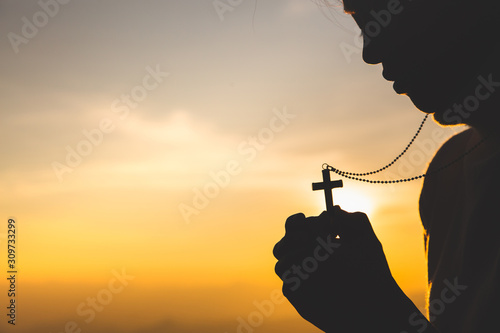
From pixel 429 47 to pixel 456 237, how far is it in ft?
4.03

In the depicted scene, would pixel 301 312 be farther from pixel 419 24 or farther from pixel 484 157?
pixel 419 24

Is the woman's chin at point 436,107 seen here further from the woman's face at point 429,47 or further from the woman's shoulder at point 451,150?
the woman's shoulder at point 451,150

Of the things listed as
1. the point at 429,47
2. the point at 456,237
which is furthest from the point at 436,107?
the point at 456,237

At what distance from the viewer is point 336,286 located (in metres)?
2.75

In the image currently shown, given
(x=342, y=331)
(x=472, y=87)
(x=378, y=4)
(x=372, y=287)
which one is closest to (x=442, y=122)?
(x=472, y=87)

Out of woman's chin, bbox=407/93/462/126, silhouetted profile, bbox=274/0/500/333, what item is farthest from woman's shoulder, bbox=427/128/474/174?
woman's chin, bbox=407/93/462/126

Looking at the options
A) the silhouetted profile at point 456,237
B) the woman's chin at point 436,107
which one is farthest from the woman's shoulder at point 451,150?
the woman's chin at point 436,107

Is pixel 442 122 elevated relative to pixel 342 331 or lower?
elevated

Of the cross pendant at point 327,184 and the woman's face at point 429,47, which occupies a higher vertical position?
the woman's face at point 429,47

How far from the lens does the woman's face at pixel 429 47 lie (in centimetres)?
262

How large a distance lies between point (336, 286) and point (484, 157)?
1.27 metres

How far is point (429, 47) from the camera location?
2717 millimetres

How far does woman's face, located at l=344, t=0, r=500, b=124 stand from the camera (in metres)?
2.62

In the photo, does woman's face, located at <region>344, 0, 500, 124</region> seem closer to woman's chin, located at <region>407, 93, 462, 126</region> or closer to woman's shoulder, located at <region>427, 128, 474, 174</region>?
woman's chin, located at <region>407, 93, 462, 126</region>
